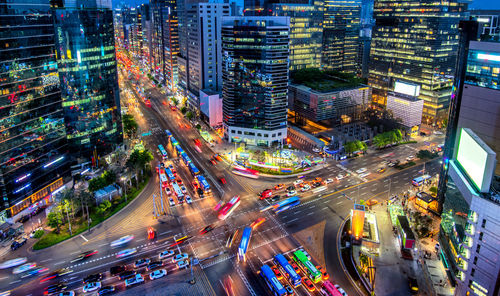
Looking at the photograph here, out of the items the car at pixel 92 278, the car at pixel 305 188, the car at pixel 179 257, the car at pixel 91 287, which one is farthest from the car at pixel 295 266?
the car at pixel 92 278

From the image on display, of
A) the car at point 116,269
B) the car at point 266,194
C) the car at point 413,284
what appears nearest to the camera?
the car at point 413,284

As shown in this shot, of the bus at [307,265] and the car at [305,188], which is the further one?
the car at [305,188]

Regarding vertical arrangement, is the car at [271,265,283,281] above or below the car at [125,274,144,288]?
above

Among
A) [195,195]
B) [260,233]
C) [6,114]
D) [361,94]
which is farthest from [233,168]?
[361,94]

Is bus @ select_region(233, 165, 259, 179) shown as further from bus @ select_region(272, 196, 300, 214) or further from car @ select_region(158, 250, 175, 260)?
car @ select_region(158, 250, 175, 260)

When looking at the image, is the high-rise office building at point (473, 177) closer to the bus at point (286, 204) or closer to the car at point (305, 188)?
the car at point (305, 188)

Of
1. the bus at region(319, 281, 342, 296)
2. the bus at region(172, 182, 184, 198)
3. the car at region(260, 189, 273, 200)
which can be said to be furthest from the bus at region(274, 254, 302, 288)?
the bus at region(172, 182, 184, 198)
